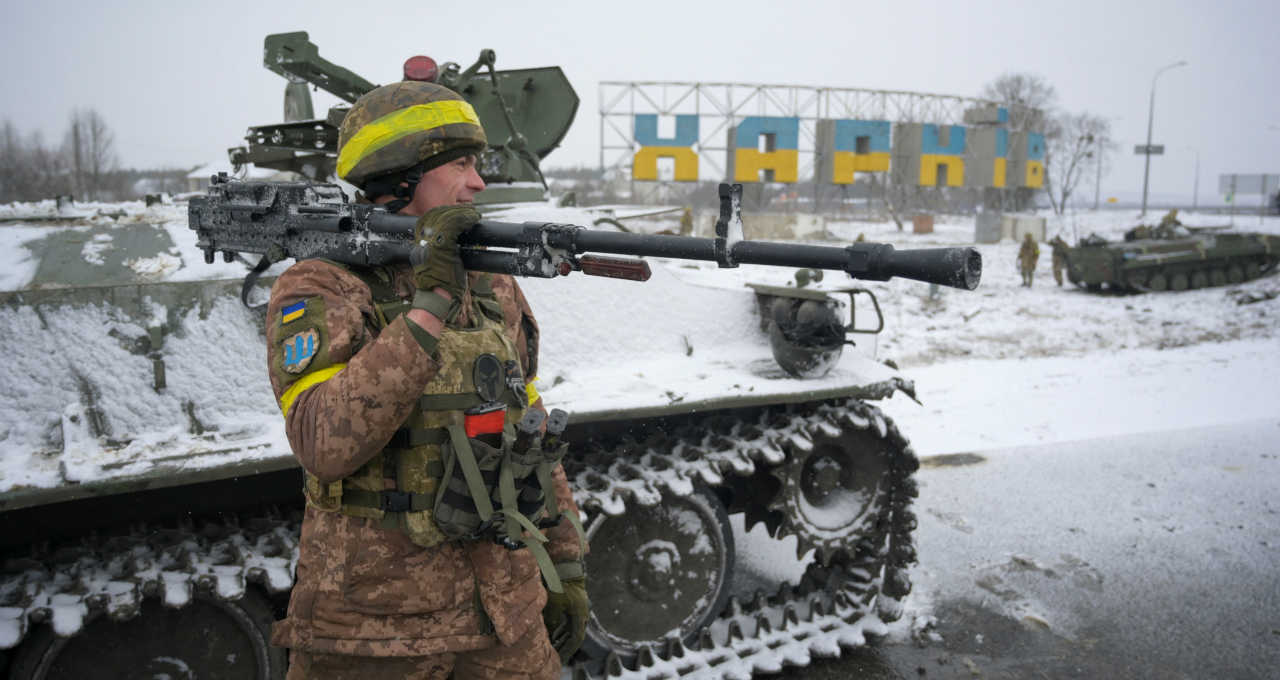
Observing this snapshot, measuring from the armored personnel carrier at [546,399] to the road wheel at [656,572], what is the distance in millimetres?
10

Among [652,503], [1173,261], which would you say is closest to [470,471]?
[652,503]

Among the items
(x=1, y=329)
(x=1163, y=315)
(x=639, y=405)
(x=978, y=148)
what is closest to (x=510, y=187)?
(x=639, y=405)

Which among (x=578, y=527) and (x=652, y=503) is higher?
(x=578, y=527)

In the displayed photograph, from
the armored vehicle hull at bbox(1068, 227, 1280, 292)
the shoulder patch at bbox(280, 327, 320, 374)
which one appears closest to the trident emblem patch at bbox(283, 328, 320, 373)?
the shoulder patch at bbox(280, 327, 320, 374)

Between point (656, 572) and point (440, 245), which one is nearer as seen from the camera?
point (440, 245)

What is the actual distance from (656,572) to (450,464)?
6.90ft

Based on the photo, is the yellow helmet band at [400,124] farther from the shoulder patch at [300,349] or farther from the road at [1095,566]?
the road at [1095,566]

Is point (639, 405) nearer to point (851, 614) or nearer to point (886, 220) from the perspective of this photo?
point (851, 614)

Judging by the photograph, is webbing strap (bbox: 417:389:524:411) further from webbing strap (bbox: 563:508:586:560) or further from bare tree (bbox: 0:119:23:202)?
bare tree (bbox: 0:119:23:202)

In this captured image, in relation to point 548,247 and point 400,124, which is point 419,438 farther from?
point 400,124

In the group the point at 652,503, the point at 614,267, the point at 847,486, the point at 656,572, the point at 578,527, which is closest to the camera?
the point at 614,267

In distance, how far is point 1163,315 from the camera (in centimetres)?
1536

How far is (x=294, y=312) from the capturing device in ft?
6.53

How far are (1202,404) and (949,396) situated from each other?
2.35m
